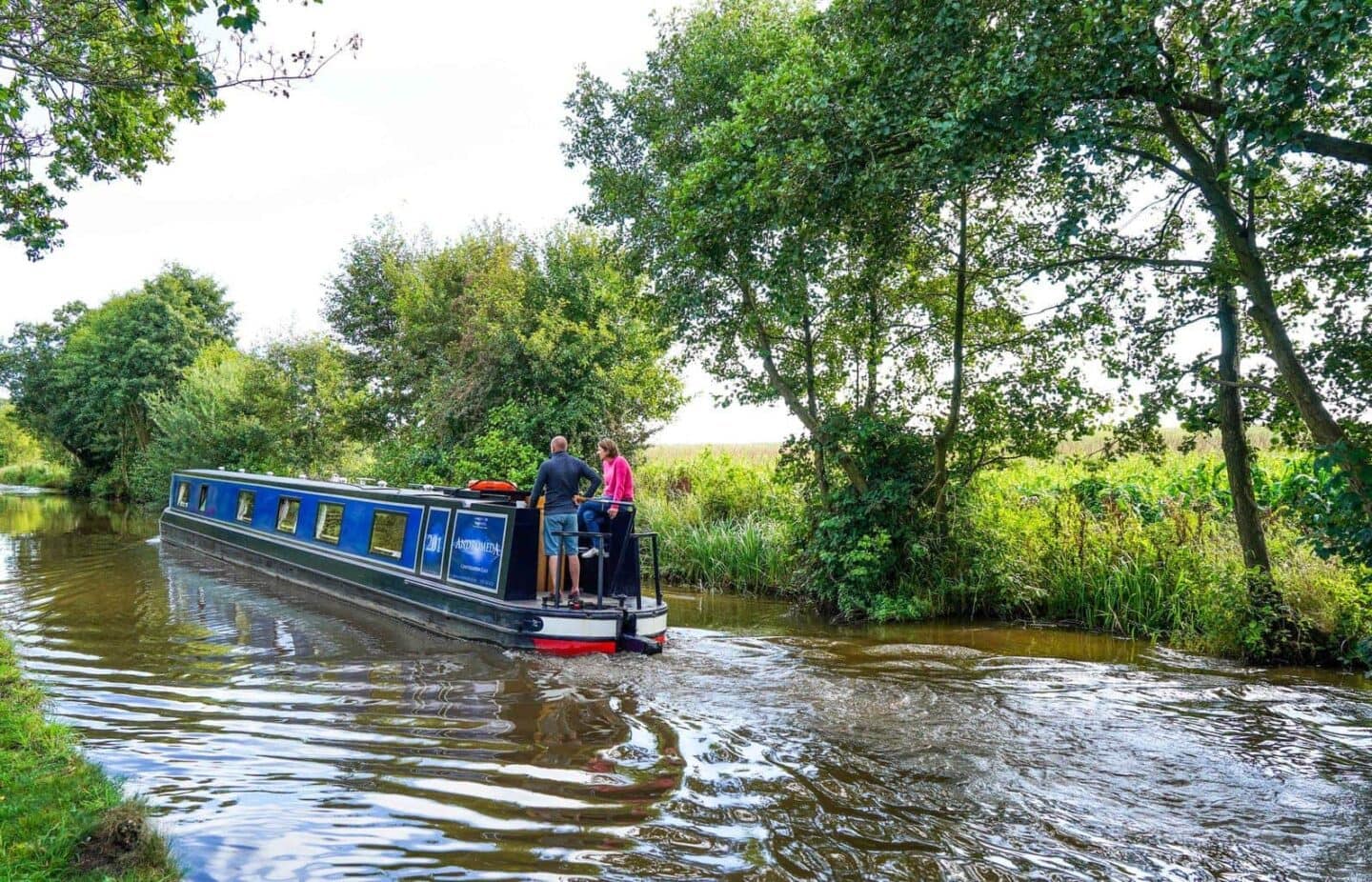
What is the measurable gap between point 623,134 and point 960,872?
10.7m

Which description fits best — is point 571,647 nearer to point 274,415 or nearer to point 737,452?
point 737,452

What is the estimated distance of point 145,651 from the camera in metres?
7.80

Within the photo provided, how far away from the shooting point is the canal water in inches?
150

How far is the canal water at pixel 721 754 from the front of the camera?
380 centimetres

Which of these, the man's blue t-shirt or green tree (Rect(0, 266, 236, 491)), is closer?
the man's blue t-shirt

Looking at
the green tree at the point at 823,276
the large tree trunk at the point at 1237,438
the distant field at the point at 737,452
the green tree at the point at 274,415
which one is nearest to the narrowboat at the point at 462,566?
the green tree at the point at 823,276

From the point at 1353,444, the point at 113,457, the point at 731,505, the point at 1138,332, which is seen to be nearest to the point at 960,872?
the point at 1353,444

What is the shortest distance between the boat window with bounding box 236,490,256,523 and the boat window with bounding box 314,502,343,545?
9.40ft

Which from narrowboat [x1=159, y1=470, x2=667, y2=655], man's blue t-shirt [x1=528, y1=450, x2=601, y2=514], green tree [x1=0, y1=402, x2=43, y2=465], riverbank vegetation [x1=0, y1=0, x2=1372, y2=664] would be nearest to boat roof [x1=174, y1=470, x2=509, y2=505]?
narrowboat [x1=159, y1=470, x2=667, y2=655]

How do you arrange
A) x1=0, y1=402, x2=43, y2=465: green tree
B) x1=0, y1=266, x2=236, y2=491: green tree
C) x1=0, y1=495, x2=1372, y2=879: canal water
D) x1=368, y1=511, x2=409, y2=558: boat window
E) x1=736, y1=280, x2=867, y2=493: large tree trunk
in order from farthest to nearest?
1. x1=0, y1=402, x2=43, y2=465: green tree
2. x1=0, y1=266, x2=236, y2=491: green tree
3. x1=736, y1=280, x2=867, y2=493: large tree trunk
4. x1=368, y1=511, x2=409, y2=558: boat window
5. x1=0, y1=495, x2=1372, y2=879: canal water

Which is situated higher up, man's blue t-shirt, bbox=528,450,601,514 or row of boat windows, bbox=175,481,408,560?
man's blue t-shirt, bbox=528,450,601,514

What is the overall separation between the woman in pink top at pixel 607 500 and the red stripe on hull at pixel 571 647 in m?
A: 0.81

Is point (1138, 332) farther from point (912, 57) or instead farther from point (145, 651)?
point (145, 651)

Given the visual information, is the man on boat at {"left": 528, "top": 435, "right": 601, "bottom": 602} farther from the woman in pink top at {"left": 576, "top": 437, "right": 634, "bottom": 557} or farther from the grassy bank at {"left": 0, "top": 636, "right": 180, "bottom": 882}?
the grassy bank at {"left": 0, "top": 636, "right": 180, "bottom": 882}
